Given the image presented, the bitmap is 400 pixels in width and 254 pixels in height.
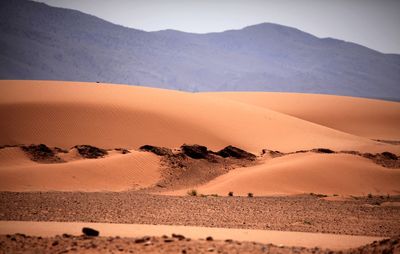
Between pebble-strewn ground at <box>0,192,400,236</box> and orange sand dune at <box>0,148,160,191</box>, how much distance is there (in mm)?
2149

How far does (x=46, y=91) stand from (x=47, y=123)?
34.9 ft

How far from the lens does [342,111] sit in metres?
66.7

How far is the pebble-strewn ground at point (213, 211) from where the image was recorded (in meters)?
14.8

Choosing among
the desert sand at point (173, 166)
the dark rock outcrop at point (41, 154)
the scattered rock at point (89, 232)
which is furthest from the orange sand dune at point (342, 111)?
the scattered rock at point (89, 232)

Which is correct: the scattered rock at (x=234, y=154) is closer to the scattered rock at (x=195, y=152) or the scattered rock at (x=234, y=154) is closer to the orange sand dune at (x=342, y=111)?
the scattered rock at (x=195, y=152)

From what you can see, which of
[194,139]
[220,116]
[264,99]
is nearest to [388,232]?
[194,139]

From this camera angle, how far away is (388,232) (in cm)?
1426

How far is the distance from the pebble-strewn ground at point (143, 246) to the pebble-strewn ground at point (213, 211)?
344 centimetres

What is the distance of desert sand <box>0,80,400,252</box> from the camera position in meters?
16.3

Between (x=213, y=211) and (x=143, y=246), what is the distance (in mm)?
6552

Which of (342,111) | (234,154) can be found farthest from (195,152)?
(342,111)

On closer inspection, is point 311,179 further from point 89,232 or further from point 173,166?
point 89,232

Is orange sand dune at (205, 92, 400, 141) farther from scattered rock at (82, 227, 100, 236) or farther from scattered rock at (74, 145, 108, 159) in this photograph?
scattered rock at (82, 227, 100, 236)

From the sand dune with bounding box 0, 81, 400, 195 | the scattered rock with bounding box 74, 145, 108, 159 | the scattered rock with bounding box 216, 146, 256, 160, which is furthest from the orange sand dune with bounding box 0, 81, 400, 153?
the scattered rock with bounding box 216, 146, 256, 160
